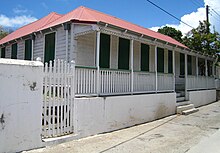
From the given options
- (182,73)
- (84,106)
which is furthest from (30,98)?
(182,73)

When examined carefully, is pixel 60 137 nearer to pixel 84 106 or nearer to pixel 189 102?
pixel 84 106

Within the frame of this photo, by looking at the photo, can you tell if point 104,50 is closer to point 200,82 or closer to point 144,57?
point 144,57

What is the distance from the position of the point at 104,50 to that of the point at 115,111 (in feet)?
10.7

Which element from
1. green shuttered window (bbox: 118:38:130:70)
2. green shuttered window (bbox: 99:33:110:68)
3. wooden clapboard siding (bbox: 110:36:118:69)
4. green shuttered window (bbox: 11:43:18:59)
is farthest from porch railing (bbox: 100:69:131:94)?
green shuttered window (bbox: 11:43:18:59)

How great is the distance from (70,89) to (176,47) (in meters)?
8.79

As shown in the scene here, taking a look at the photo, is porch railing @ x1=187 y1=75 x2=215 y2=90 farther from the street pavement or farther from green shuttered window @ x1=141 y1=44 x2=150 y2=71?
the street pavement

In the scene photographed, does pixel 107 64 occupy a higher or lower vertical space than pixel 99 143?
higher

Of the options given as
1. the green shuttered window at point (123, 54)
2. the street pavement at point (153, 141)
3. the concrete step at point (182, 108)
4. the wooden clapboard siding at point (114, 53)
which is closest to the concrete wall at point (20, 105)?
the street pavement at point (153, 141)

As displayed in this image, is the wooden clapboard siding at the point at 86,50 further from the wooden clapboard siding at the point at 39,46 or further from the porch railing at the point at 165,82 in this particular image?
the porch railing at the point at 165,82

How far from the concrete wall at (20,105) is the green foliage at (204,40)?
19.3 m

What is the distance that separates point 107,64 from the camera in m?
11.1

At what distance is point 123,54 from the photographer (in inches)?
472

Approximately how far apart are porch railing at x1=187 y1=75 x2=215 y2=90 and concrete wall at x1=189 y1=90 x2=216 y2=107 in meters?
0.41

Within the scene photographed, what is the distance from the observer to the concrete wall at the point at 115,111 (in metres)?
7.61
